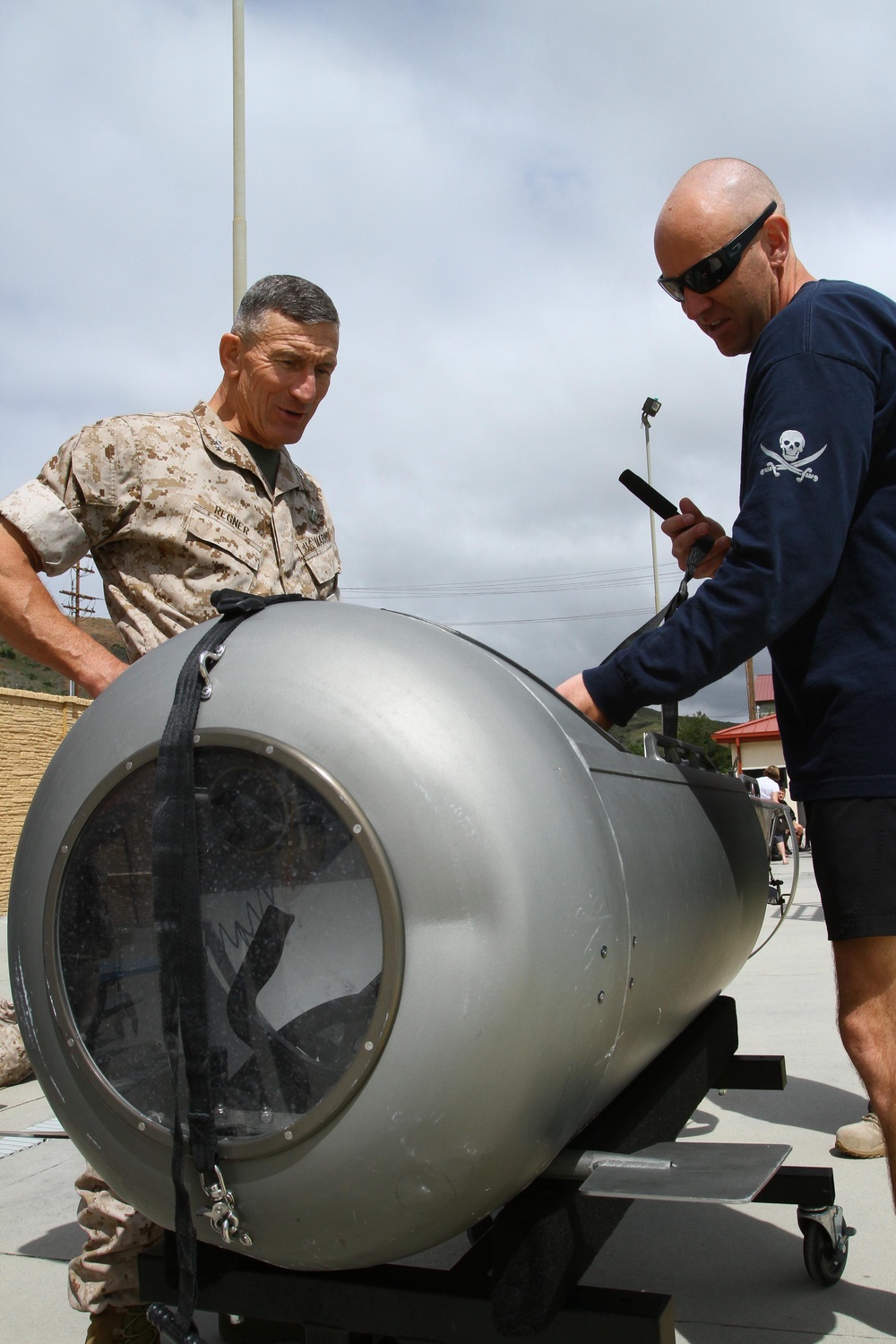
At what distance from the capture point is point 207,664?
4.66 feet

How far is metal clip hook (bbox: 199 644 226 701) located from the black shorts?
3.48ft

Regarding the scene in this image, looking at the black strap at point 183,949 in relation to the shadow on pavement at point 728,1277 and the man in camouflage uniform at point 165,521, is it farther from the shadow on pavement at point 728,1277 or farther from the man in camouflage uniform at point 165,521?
the shadow on pavement at point 728,1277

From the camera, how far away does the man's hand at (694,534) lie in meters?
2.48

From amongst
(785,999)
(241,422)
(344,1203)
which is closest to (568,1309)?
(344,1203)

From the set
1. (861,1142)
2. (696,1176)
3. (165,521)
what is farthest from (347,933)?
(861,1142)

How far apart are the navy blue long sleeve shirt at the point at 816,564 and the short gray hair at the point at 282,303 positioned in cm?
102

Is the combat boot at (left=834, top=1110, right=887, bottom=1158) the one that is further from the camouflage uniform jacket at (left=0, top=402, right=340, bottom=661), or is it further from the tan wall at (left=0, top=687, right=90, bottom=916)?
the tan wall at (left=0, top=687, right=90, bottom=916)

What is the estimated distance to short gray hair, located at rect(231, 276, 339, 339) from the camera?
7.90ft

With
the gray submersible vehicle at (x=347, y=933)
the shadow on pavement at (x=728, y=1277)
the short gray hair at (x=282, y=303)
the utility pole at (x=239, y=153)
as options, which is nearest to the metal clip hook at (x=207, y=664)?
the gray submersible vehicle at (x=347, y=933)

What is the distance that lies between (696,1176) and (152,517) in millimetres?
1624

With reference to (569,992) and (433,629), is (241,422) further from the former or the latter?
(569,992)

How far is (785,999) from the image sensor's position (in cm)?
558

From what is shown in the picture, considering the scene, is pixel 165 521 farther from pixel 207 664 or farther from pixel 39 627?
pixel 207 664

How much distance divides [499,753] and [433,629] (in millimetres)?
261
